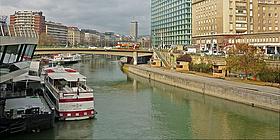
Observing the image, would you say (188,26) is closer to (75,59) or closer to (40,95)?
(75,59)

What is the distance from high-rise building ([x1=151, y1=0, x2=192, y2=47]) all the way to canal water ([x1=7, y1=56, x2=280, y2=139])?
72.2 meters

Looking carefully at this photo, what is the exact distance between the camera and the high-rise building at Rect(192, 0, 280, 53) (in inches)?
3334

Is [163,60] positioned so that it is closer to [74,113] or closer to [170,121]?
[170,121]

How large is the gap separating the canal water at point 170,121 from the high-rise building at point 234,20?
44730 mm

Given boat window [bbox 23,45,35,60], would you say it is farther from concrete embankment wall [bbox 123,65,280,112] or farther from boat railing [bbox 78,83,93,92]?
concrete embankment wall [bbox 123,65,280,112]

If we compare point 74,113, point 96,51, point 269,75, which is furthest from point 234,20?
point 74,113

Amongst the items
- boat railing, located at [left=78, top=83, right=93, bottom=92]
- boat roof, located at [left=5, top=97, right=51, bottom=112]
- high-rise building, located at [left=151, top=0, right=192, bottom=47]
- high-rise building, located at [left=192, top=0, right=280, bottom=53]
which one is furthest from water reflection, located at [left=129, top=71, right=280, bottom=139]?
high-rise building, located at [left=151, top=0, right=192, bottom=47]

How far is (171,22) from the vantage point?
12138 cm

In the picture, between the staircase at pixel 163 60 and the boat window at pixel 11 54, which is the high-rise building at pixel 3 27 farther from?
the staircase at pixel 163 60

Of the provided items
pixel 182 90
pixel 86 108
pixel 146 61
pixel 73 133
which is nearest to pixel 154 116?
pixel 86 108

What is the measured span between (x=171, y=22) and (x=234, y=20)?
37175mm

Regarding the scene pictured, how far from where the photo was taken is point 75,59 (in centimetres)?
13738

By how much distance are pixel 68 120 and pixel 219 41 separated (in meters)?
61.8

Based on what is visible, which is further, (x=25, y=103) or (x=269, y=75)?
(x=269, y=75)
